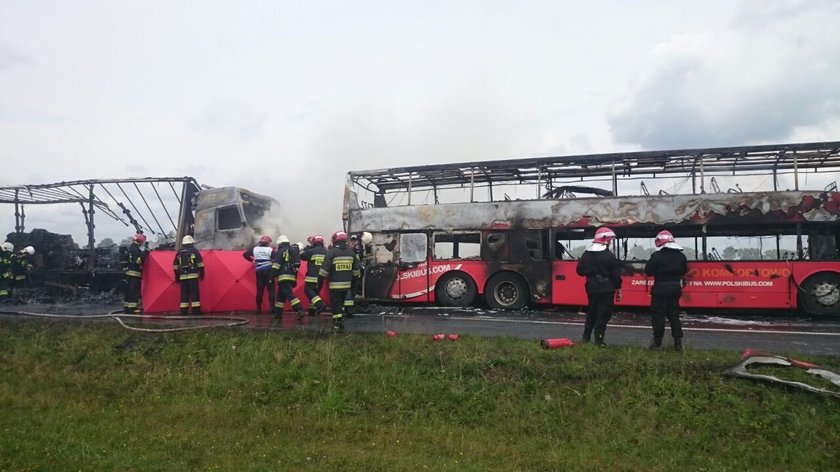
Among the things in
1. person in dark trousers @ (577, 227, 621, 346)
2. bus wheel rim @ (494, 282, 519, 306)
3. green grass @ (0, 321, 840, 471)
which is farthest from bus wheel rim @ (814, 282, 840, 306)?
person in dark trousers @ (577, 227, 621, 346)

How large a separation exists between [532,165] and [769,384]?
31.8 feet

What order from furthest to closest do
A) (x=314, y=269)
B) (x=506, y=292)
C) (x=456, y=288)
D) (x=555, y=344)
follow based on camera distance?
(x=456, y=288)
(x=506, y=292)
(x=314, y=269)
(x=555, y=344)

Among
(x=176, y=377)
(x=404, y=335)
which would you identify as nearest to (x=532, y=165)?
(x=404, y=335)

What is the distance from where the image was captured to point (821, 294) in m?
12.1

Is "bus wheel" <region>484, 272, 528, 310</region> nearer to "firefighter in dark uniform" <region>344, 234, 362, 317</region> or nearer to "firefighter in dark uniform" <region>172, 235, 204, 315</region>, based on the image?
"firefighter in dark uniform" <region>344, 234, 362, 317</region>

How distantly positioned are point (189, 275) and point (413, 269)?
5676 millimetres

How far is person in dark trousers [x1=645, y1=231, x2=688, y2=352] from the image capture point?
7434mm

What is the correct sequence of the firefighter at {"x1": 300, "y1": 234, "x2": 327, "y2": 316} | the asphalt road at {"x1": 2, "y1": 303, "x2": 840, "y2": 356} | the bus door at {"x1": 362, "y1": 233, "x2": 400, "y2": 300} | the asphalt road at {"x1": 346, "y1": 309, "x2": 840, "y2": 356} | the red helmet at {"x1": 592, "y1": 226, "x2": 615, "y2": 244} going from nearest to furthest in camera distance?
the red helmet at {"x1": 592, "y1": 226, "x2": 615, "y2": 244}
the asphalt road at {"x1": 346, "y1": 309, "x2": 840, "y2": 356}
the asphalt road at {"x1": 2, "y1": 303, "x2": 840, "y2": 356}
the firefighter at {"x1": 300, "y1": 234, "x2": 327, "y2": 316}
the bus door at {"x1": 362, "y1": 233, "x2": 400, "y2": 300}

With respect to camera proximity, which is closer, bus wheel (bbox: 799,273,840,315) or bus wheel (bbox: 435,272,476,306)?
bus wheel (bbox: 799,273,840,315)

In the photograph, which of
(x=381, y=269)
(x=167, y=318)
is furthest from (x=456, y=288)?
(x=167, y=318)

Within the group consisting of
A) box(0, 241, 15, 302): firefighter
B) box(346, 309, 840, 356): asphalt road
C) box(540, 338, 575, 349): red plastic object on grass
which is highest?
box(0, 241, 15, 302): firefighter

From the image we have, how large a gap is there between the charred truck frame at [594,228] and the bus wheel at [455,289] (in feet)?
0.09

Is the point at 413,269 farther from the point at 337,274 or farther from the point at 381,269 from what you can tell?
the point at 337,274

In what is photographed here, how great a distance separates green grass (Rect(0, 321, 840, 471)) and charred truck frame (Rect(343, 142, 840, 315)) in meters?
6.20
